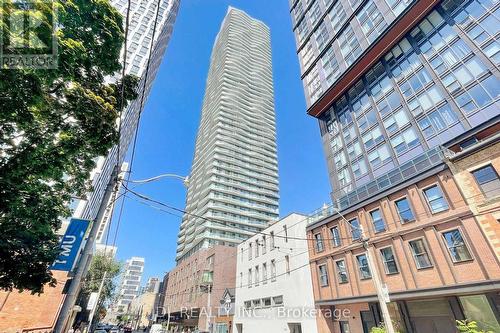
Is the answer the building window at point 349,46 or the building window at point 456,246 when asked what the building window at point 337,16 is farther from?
the building window at point 456,246

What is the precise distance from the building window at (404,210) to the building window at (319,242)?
8248 millimetres

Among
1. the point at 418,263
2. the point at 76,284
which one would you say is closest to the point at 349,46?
the point at 418,263

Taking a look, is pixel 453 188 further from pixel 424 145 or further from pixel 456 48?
pixel 456 48

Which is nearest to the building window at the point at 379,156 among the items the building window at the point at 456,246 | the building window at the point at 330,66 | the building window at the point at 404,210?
the building window at the point at 404,210

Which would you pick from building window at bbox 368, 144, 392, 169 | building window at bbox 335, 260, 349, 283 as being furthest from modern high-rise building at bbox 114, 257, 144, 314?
building window at bbox 368, 144, 392, 169

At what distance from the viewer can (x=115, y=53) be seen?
27.7 ft

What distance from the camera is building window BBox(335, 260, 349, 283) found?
20791 mm

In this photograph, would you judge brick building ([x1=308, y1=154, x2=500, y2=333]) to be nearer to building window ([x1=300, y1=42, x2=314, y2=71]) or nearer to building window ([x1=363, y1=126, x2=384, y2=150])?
building window ([x1=363, y1=126, x2=384, y2=150])

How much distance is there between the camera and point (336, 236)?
22750 millimetres

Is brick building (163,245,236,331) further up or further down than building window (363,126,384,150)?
further down

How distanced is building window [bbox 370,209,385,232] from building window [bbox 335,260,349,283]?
449 cm

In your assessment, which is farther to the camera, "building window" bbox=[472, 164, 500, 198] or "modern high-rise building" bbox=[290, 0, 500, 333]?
"modern high-rise building" bbox=[290, 0, 500, 333]

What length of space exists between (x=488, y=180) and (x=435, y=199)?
3024mm

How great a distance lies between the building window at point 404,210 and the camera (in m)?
17.5
